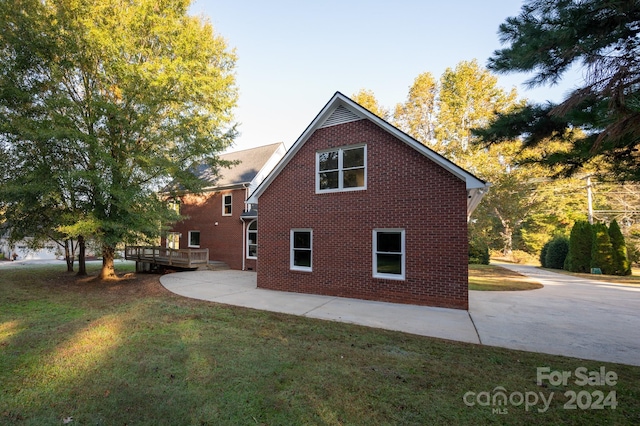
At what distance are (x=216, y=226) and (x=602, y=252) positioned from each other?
994 inches

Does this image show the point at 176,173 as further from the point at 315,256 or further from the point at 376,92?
the point at 376,92

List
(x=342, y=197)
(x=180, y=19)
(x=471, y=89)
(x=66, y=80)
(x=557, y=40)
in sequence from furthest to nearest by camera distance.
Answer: (x=471, y=89) → (x=180, y=19) → (x=66, y=80) → (x=342, y=197) → (x=557, y=40)

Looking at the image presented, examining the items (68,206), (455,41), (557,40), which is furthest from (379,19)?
(68,206)

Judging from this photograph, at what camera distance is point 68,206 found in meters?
12.5

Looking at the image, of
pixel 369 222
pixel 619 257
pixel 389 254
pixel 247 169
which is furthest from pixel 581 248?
pixel 247 169

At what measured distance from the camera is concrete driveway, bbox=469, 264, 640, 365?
5275 millimetres

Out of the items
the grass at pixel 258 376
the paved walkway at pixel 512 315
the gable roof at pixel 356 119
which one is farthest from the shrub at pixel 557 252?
the grass at pixel 258 376

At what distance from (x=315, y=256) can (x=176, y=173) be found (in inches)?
304

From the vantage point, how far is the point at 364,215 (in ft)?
31.2

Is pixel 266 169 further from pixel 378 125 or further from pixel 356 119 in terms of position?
pixel 378 125

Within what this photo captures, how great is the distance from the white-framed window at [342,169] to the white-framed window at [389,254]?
1.79m

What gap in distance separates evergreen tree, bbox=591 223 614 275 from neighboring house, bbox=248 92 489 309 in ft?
49.3

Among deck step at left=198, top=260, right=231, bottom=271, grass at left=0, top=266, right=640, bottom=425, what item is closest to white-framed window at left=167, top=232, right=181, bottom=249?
deck step at left=198, top=260, right=231, bottom=271

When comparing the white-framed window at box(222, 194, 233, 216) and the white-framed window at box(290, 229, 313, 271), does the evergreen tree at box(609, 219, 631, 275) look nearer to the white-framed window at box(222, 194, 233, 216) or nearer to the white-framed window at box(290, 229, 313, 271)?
the white-framed window at box(290, 229, 313, 271)
